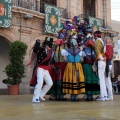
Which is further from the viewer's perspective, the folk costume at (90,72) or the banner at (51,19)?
the banner at (51,19)

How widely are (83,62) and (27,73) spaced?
8.44 m

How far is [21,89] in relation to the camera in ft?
48.5

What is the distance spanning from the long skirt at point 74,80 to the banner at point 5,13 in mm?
7925

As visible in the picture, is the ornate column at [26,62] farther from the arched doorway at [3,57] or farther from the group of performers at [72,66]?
the group of performers at [72,66]

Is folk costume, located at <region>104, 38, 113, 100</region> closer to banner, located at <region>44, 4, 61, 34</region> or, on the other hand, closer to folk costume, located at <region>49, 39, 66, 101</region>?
folk costume, located at <region>49, 39, 66, 101</region>

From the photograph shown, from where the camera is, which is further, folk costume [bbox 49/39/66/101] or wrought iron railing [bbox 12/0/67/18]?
wrought iron railing [bbox 12/0/67/18]

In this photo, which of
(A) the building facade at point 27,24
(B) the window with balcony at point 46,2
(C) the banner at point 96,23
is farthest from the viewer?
(C) the banner at point 96,23

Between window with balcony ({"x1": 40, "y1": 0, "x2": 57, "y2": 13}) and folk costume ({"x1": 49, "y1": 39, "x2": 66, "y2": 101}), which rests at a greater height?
window with balcony ({"x1": 40, "y1": 0, "x2": 57, "y2": 13})

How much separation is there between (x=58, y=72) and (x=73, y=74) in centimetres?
51

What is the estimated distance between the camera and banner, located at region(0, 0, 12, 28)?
14.0 metres

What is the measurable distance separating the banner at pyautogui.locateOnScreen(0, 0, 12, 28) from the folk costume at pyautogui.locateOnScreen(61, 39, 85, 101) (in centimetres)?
774

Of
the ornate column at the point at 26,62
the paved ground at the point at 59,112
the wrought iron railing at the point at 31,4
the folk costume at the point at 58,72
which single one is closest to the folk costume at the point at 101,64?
the folk costume at the point at 58,72

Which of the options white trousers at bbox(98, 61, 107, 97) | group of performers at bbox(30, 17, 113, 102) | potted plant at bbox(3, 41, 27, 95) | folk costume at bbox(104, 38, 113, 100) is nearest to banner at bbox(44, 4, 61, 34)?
potted plant at bbox(3, 41, 27, 95)

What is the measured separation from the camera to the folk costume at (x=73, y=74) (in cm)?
683
